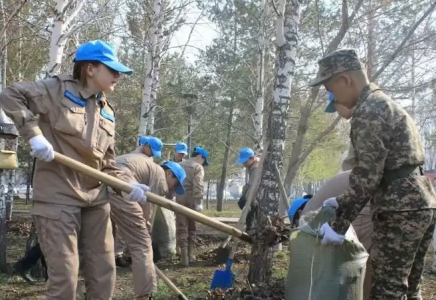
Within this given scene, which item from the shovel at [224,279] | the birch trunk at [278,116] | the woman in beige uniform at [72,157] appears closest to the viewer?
the woman in beige uniform at [72,157]

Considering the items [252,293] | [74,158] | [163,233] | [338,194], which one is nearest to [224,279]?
[252,293]

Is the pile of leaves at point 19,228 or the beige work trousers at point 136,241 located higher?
the beige work trousers at point 136,241

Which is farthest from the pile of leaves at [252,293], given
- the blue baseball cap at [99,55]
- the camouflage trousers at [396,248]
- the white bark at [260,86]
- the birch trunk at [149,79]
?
the white bark at [260,86]

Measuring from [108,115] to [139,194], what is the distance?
1.95ft

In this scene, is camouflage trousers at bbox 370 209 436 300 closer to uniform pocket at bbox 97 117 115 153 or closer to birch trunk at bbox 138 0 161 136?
uniform pocket at bbox 97 117 115 153

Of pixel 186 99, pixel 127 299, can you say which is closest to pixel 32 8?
pixel 186 99

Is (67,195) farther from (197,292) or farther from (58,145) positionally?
(197,292)

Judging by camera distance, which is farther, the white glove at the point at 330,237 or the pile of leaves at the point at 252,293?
the pile of leaves at the point at 252,293

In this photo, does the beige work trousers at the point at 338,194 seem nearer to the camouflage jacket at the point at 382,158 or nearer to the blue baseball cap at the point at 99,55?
the camouflage jacket at the point at 382,158

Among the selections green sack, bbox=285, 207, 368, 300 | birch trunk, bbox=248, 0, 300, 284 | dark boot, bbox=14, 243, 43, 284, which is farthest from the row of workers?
dark boot, bbox=14, 243, 43, 284

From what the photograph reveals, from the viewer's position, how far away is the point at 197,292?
5469 millimetres

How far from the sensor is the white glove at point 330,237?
→ 10.1ft

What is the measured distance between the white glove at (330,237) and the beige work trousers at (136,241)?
79.4 inches

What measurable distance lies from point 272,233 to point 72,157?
1670 mm
